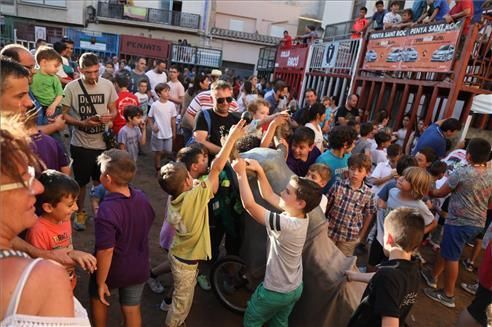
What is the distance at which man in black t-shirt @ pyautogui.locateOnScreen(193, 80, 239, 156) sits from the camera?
3715mm

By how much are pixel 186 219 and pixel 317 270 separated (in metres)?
1.09

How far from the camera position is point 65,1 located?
90.8ft

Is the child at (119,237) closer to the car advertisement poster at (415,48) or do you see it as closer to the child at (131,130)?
the child at (131,130)

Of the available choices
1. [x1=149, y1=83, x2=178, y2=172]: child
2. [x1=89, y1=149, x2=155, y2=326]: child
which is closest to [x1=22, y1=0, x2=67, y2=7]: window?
[x1=149, y1=83, x2=178, y2=172]: child

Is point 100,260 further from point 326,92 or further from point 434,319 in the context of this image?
point 326,92

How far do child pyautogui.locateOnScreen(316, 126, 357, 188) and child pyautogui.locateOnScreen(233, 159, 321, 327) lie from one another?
4.04ft

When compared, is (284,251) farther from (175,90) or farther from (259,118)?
(175,90)

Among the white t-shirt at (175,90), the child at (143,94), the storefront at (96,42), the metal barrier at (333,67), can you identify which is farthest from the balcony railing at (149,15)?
the child at (143,94)

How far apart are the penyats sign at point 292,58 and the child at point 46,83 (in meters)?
9.73

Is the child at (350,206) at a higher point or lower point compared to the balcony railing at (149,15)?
lower

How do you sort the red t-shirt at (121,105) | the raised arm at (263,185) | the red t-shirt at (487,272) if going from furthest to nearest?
1. the red t-shirt at (121,105)
2. the red t-shirt at (487,272)
3. the raised arm at (263,185)

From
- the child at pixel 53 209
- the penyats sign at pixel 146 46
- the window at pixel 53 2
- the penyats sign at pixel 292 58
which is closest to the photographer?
the child at pixel 53 209

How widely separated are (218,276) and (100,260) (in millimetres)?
1524

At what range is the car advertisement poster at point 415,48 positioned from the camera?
6.50m
